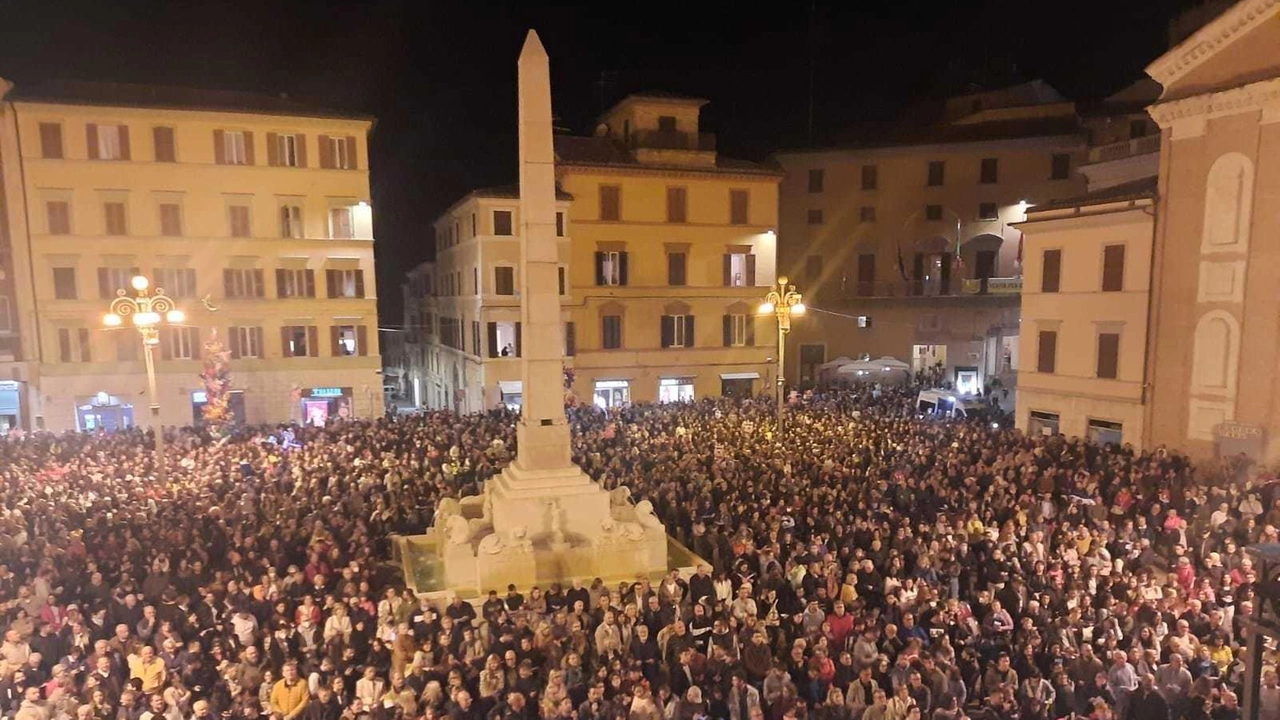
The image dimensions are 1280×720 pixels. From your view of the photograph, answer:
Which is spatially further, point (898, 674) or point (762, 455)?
point (762, 455)

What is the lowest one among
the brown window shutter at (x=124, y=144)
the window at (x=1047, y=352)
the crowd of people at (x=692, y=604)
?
the crowd of people at (x=692, y=604)

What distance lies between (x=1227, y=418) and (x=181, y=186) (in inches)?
1229

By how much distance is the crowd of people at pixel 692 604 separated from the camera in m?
8.14

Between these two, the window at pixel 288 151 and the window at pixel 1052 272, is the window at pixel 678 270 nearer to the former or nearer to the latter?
the window at pixel 1052 272

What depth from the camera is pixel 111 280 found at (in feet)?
90.4

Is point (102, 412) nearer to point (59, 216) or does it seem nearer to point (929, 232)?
point (59, 216)

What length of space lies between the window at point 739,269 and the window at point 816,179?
6.52 metres

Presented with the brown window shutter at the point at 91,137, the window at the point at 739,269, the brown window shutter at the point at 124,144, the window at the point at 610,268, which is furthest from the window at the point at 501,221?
the brown window shutter at the point at 91,137

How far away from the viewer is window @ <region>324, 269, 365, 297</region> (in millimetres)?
30062

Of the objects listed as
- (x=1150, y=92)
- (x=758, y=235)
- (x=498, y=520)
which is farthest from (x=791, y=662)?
(x=1150, y=92)

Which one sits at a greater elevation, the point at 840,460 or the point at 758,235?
the point at 758,235

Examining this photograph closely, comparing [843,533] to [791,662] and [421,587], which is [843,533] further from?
[421,587]

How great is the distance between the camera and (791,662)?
28.9 ft

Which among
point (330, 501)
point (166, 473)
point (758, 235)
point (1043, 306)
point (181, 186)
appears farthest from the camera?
point (758, 235)
